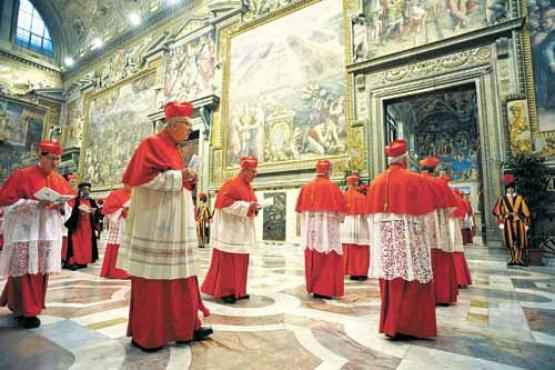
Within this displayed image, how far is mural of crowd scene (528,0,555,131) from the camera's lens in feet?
24.8

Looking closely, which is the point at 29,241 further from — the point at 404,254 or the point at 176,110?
the point at 404,254

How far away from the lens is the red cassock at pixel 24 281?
2.97 meters

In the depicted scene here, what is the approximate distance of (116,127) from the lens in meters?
19.2

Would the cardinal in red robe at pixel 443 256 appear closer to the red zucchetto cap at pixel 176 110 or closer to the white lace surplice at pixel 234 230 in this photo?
the white lace surplice at pixel 234 230

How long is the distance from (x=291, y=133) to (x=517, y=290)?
8.48 m

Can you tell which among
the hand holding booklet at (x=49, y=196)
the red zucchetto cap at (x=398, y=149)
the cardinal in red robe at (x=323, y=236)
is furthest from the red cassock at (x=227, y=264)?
the red zucchetto cap at (x=398, y=149)

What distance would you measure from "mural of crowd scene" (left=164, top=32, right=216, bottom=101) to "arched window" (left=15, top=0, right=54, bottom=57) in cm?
1455

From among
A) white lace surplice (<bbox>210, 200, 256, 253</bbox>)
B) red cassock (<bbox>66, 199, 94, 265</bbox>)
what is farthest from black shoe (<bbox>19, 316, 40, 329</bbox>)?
red cassock (<bbox>66, 199, 94, 265</bbox>)

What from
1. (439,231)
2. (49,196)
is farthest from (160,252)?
(439,231)

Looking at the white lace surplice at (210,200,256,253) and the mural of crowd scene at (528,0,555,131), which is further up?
the mural of crowd scene at (528,0,555,131)

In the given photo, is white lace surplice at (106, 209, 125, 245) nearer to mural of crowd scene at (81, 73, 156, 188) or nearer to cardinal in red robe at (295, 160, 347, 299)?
cardinal in red robe at (295, 160, 347, 299)

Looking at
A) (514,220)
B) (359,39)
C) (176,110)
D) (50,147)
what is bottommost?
(514,220)

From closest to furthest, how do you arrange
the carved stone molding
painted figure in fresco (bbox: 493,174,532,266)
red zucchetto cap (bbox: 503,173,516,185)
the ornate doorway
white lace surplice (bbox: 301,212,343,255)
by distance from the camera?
white lace surplice (bbox: 301,212,343,255) → painted figure in fresco (bbox: 493,174,532,266) → red zucchetto cap (bbox: 503,173,516,185) → the carved stone molding → the ornate doorway

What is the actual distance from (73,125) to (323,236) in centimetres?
2488
